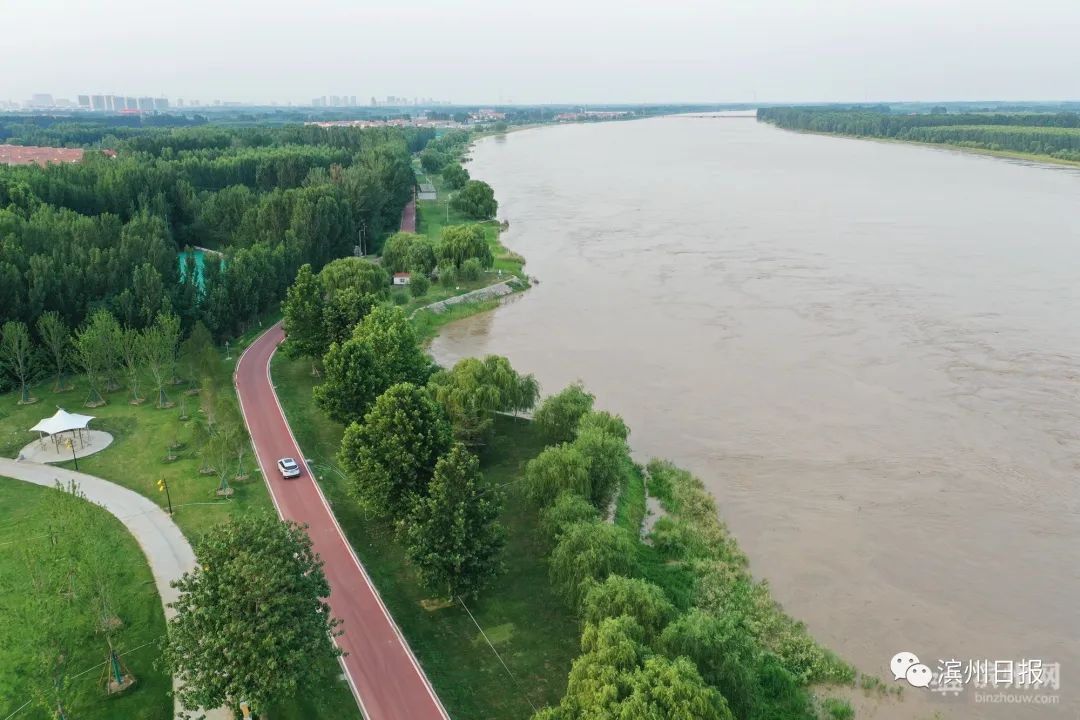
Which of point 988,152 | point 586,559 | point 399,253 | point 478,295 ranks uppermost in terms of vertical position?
point 988,152

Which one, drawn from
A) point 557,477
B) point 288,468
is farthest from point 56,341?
point 557,477

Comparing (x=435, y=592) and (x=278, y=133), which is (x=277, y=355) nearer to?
(x=435, y=592)

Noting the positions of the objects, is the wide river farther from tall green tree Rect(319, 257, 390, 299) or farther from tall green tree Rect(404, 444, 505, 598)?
tall green tree Rect(404, 444, 505, 598)

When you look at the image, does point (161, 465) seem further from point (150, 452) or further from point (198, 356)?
point (198, 356)

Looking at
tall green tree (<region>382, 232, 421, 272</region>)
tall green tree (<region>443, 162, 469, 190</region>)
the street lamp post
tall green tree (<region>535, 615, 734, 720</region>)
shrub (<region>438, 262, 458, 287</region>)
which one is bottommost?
the street lamp post

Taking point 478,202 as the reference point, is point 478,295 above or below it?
below

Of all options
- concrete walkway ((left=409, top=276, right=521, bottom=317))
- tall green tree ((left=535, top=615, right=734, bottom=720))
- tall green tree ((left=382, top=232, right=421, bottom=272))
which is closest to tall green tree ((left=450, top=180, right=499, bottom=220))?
tall green tree ((left=382, top=232, right=421, bottom=272))

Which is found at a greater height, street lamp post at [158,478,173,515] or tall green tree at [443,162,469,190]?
tall green tree at [443,162,469,190]
